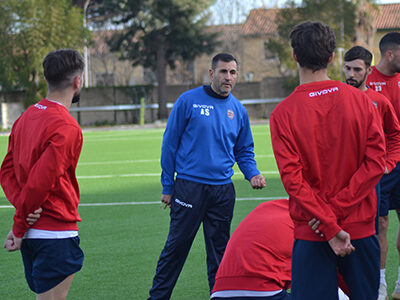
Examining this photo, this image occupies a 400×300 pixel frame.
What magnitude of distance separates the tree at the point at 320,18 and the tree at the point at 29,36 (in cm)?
1505

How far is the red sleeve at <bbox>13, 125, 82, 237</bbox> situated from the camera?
3508 mm

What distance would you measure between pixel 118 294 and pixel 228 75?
224 cm

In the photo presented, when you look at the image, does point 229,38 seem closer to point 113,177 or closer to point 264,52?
point 264,52

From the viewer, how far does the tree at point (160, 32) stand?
39500mm

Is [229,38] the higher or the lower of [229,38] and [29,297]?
the higher

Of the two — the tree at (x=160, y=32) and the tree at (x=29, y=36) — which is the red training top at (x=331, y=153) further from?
the tree at (x=160, y=32)

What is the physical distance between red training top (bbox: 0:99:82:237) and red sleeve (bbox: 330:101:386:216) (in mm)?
1523

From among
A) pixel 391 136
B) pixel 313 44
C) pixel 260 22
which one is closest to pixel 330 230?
pixel 313 44

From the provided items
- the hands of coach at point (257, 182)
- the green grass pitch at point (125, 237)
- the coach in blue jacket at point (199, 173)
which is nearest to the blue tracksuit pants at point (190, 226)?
the coach in blue jacket at point (199, 173)

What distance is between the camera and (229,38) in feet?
186

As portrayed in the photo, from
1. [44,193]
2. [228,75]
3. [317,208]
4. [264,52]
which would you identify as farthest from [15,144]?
[264,52]

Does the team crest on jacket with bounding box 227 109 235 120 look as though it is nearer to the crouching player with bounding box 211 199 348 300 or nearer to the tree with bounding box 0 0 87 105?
the crouching player with bounding box 211 199 348 300

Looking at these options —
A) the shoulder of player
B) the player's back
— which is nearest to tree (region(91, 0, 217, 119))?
the shoulder of player

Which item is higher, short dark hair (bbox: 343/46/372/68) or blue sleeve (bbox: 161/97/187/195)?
short dark hair (bbox: 343/46/372/68)
